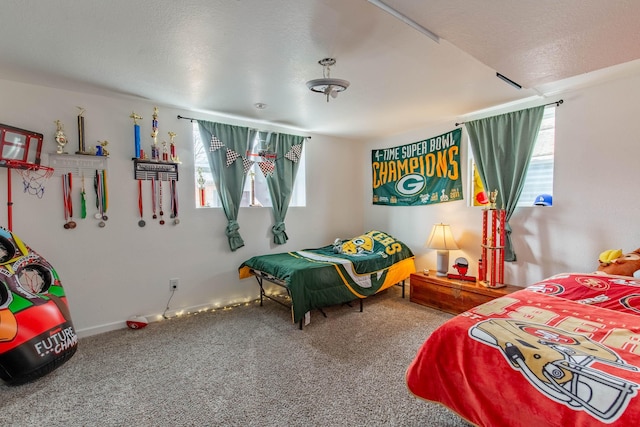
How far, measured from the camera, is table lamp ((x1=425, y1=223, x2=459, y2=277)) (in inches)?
140

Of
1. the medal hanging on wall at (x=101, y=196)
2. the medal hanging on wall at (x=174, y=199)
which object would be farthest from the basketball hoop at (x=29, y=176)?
the medal hanging on wall at (x=174, y=199)

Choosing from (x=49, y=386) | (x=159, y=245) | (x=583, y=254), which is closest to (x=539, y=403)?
(x=583, y=254)

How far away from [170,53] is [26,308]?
6.45 feet

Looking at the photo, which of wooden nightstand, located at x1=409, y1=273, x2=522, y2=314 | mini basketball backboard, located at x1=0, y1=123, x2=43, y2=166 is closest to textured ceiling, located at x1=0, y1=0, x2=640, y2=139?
mini basketball backboard, located at x1=0, y1=123, x2=43, y2=166

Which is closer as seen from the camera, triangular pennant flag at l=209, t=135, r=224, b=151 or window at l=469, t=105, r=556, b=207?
window at l=469, t=105, r=556, b=207

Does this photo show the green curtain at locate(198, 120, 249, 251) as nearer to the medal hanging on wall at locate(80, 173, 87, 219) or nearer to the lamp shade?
A: the medal hanging on wall at locate(80, 173, 87, 219)

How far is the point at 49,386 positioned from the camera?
205cm

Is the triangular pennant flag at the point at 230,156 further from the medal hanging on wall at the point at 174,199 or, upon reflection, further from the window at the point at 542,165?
the window at the point at 542,165

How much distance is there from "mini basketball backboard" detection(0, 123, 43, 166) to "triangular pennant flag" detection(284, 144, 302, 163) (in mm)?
2424

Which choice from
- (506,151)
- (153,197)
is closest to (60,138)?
(153,197)

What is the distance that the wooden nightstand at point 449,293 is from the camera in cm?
300

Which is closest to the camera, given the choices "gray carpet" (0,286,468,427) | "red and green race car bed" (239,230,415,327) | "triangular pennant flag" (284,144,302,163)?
"gray carpet" (0,286,468,427)

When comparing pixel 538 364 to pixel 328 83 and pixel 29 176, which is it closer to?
pixel 328 83

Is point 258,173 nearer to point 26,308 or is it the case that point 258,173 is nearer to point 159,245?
point 159,245
